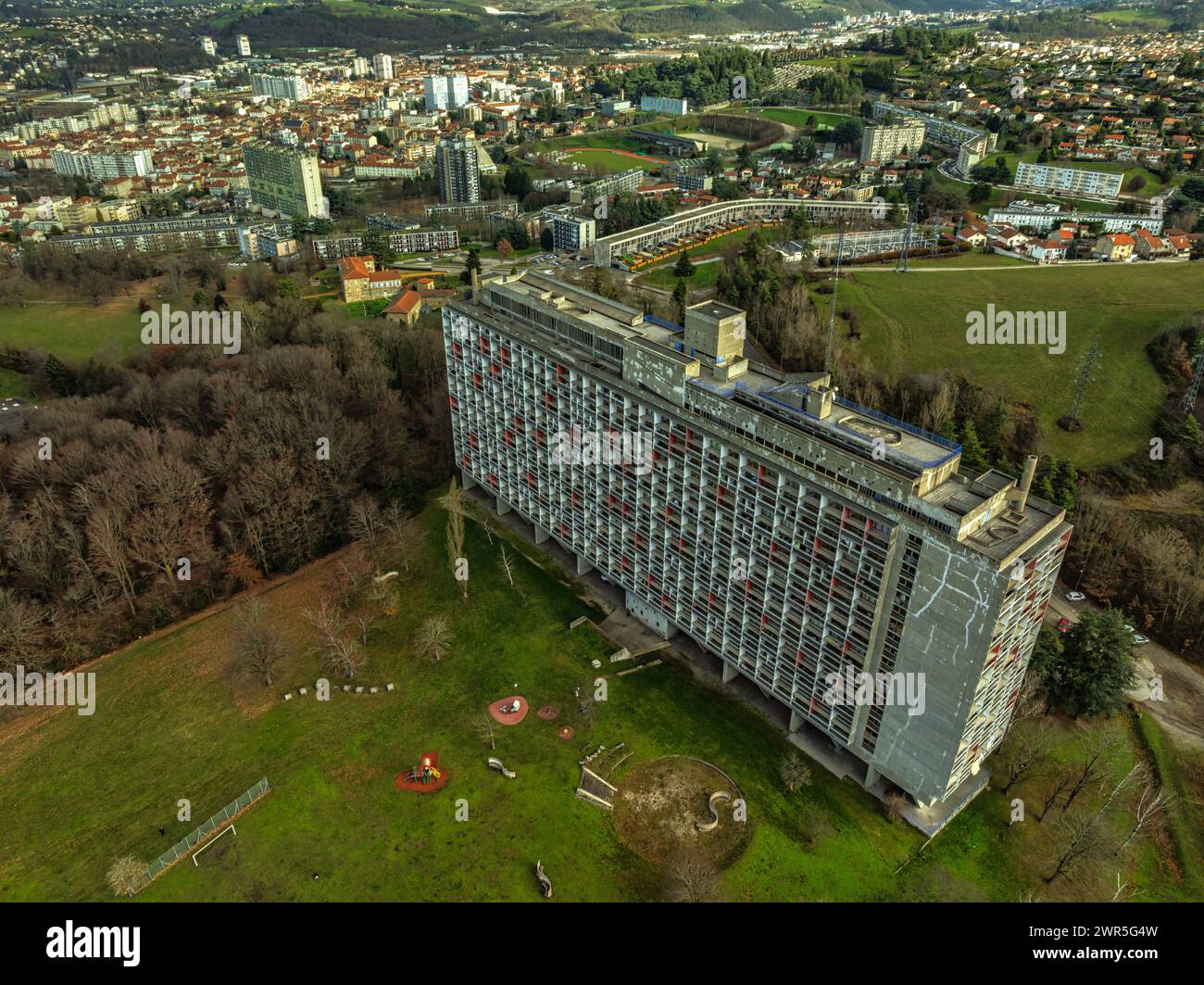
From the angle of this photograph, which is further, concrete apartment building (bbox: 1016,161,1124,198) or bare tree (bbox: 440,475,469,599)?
concrete apartment building (bbox: 1016,161,1124,198)

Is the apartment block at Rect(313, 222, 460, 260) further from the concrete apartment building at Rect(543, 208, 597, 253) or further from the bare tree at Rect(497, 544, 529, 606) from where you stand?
the bare tree at Rect(497, 544, 529, 606)

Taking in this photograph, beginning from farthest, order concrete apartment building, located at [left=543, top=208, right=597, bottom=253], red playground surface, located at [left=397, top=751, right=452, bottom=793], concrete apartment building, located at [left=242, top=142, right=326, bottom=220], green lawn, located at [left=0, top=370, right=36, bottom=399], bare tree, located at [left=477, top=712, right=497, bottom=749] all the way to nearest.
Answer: concrete apartment building, located at [left=242, top=142, right=326, bottom=220]
concrete apartment building, located at [left=543, top=208, right=597, bottom=253]
green lawn, located at [left=0, top=370, right=36, bottom=399]
bare tree, located at [left=477, top=712, right=497, bottom=749]
red playground surface, located at [left=397, top=751, right=452, bottom=793]

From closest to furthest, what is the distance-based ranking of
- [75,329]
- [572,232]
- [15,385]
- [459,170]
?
[15,385]
[75,329]
[572,232]
[459,170]

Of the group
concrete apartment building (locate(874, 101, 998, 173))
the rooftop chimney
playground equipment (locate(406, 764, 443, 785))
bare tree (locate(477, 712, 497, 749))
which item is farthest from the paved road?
concrete apartment building (locate(874, 101, 998, 173))

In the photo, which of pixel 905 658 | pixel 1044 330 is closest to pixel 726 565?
pixel 905 658

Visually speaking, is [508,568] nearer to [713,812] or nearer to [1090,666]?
[713,812]

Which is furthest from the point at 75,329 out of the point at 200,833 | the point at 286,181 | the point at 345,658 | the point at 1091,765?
the point at 1091,765
